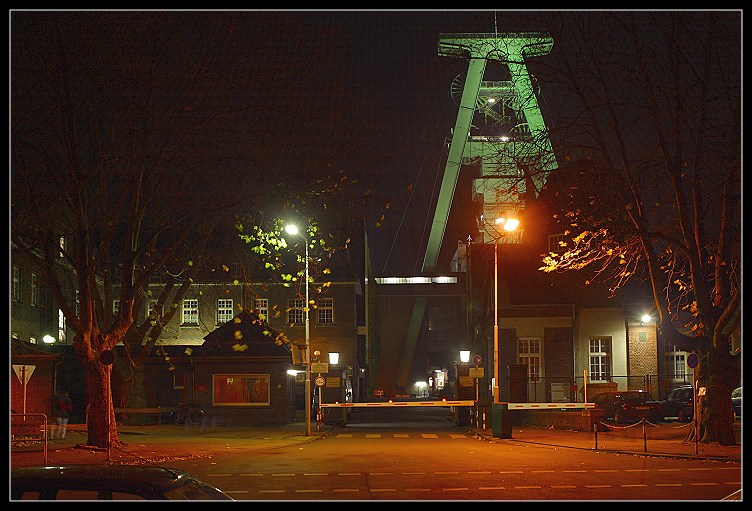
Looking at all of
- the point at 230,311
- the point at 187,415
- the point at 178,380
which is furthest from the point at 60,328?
the point at 187,415

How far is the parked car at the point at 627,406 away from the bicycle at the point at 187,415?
59.8 feet

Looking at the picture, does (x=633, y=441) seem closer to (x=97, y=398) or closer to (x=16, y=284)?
(x=97, y=398)

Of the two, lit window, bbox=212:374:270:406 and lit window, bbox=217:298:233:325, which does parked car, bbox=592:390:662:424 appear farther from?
lit window, bbox=217:298:233:325

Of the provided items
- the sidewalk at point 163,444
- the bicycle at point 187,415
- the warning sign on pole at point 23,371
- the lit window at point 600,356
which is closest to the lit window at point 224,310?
the bicycle at point 187,415

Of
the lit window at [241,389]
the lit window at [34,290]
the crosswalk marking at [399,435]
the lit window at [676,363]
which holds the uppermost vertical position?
the lit window at [34,290]

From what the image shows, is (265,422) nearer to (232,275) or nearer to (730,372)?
(232,275)

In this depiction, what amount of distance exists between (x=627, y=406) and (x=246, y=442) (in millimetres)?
17840

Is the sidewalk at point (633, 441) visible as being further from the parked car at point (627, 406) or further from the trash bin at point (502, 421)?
the parked car at point (627, 406)

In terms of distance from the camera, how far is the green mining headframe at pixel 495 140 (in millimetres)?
25141

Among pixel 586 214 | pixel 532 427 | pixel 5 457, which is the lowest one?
pixel 532 427

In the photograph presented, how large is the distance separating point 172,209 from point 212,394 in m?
18.5

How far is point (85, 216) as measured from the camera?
2586 centimetres

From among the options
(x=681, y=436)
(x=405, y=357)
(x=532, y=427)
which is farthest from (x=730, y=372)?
(x=405, y=357)

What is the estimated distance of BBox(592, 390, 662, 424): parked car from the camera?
1561 inches
